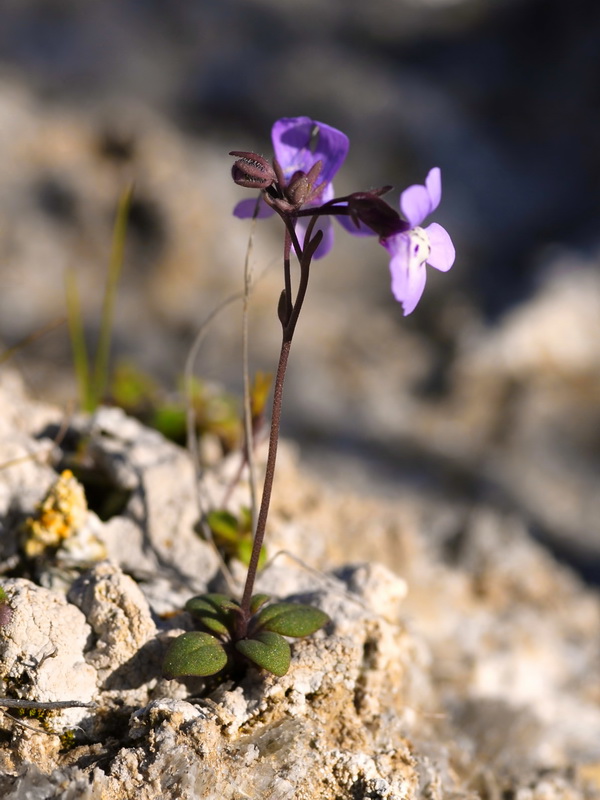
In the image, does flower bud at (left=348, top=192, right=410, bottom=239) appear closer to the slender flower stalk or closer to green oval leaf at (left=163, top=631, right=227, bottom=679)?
the slender flower stalk

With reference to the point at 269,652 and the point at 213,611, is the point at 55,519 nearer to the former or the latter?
the point at 213,611

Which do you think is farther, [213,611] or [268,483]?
[213,611]

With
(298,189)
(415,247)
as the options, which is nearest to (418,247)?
(415,247)

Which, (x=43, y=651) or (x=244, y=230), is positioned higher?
(x=244, y=230)

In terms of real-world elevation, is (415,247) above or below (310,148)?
below

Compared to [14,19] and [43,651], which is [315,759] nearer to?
[43,651]

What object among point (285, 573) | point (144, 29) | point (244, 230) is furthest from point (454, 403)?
point (144, 29)

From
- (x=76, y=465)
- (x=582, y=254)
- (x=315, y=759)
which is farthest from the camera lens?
(x=582, y=254)

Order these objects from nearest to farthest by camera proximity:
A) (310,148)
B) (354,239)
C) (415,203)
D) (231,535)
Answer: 1. (415,203)
2. (310,148)
3. (231,535)
4. (354,239)
